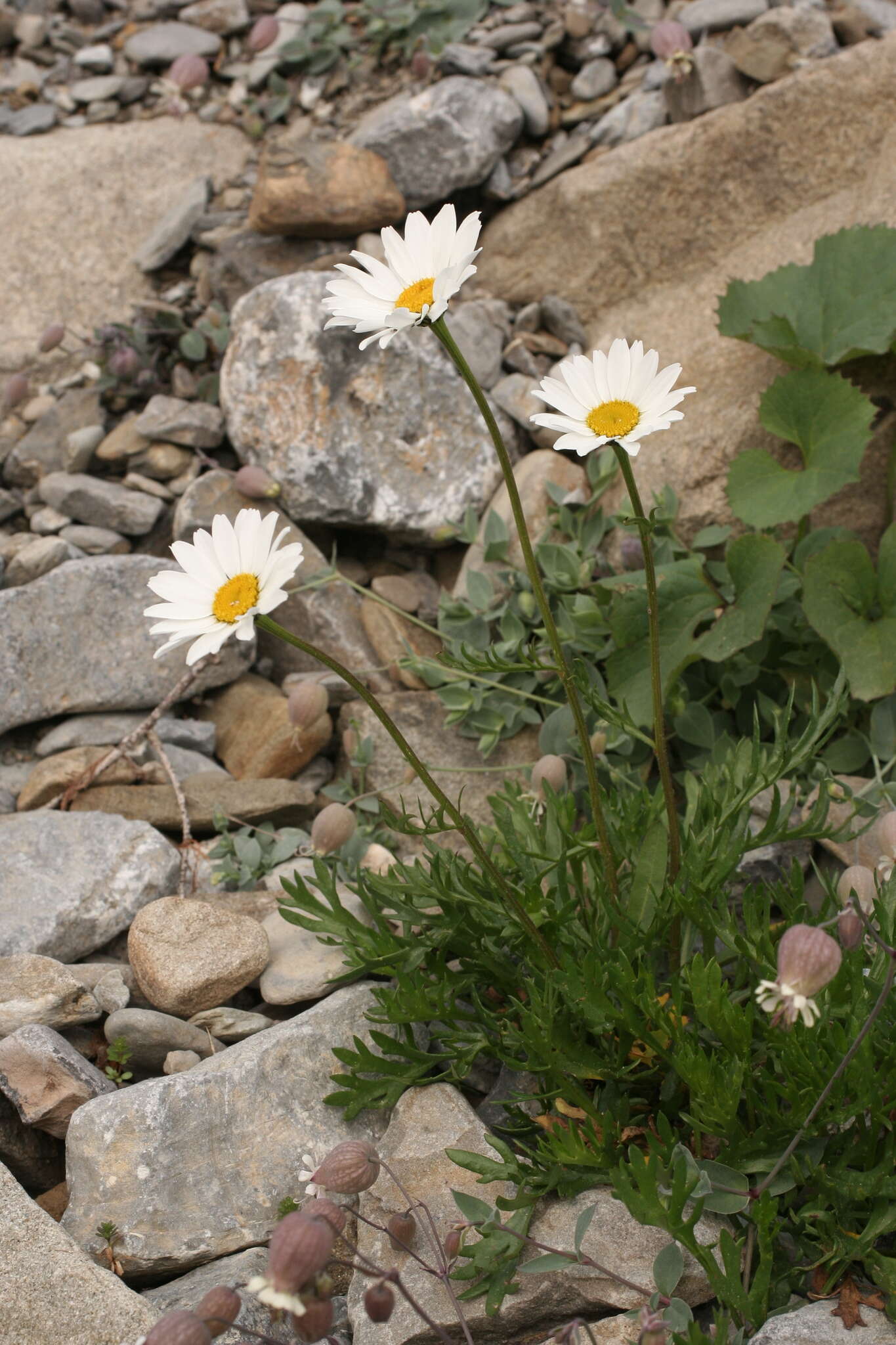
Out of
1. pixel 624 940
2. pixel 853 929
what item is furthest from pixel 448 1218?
pixel 853 929

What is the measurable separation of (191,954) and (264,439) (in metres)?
1.91

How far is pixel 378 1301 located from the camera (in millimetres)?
1668

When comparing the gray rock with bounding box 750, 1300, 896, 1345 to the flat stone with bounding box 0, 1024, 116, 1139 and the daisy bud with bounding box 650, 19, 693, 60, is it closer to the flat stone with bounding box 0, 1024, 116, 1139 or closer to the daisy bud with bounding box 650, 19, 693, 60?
the flat stone with bounding box 0, 1024, 116, 1139

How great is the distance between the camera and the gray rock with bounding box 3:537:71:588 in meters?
3.82

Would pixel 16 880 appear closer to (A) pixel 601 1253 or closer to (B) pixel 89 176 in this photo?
(A) pixel 601 1253

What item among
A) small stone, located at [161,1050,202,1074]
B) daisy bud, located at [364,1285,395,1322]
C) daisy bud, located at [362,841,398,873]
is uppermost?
daisy bud, located at [364,1285,395,1322]

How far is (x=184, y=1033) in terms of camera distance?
263 cm

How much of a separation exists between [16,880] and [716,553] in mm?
2191

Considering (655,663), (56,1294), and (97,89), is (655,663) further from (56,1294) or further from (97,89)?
(97,89)

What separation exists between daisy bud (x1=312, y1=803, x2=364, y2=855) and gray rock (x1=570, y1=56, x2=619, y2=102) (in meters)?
3.24

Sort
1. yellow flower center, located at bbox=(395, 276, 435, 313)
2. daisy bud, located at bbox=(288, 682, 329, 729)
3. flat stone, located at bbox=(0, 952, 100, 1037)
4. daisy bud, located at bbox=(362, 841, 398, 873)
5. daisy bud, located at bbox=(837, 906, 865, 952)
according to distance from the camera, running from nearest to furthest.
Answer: yellow flower center, located at bbox=(395, 276, 435, 313) → daisy bud, located at bbox=(837, 906, 865, 952) → flat stone, located at bbox=(0, 952, 100, 1037) → daisy bud, located at bbox=(362, 841, 398, 873) → daisy bud, located at bbox=(288, 682, 329, 729)

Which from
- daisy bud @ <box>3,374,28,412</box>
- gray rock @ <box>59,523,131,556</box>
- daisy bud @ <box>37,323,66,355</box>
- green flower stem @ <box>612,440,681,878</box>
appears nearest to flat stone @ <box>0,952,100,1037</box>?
green flower stem @ <box>612,440,681,878</box>

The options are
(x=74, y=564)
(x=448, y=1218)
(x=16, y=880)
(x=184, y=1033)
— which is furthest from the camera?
(x=74, y=564)

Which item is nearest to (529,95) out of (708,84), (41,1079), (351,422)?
(708,84)
